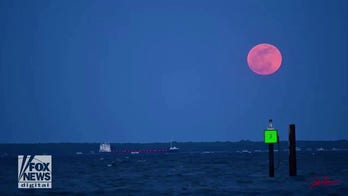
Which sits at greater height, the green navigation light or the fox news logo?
the green navigation light

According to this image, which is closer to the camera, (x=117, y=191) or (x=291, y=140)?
(x=117, y=191)

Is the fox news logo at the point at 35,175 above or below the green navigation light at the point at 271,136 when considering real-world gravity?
below

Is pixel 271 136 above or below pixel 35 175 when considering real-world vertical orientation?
above

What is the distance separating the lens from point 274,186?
4234 centimetres

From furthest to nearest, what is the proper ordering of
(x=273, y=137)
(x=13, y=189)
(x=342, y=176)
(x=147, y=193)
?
(x=342, y=176)
(x=273, y=137)
(x=13, y=189)
(x=147, y=193)

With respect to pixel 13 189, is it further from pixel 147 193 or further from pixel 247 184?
pixel 247 184

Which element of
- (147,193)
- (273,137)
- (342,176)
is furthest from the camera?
(342,176)

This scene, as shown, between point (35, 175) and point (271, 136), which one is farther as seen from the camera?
point (271, 136)

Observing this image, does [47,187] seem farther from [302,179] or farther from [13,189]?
[302,179]

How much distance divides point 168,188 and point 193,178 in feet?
27.0

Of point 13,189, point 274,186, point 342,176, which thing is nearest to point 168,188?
point 274,186

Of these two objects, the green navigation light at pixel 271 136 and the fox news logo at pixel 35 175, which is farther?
the green navigation light at pixel 271 136

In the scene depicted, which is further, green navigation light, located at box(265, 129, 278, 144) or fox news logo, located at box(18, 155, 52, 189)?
green navigation light, located at box(265, 129, 278, 144)

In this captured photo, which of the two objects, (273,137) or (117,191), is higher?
(273,137)
